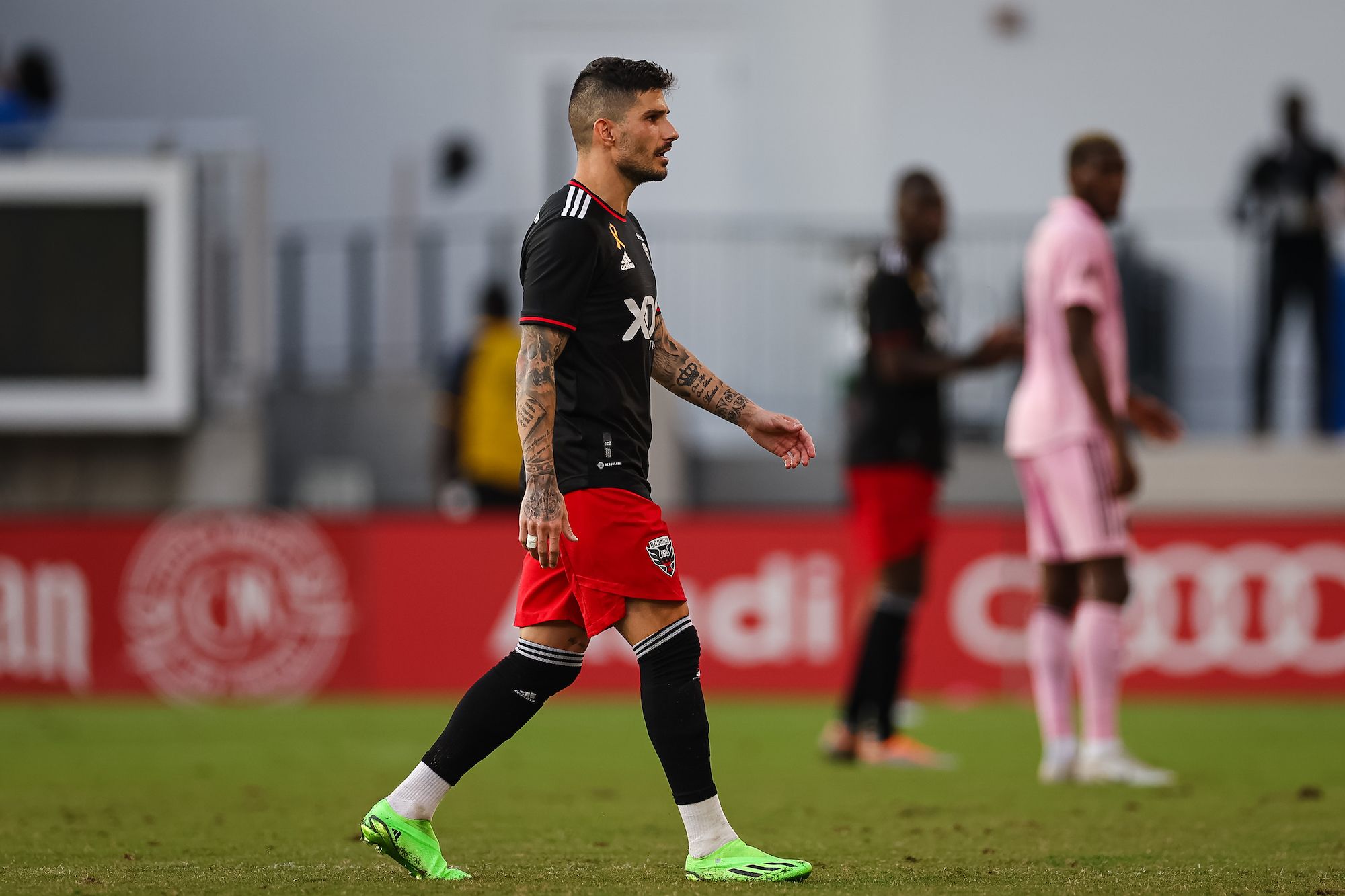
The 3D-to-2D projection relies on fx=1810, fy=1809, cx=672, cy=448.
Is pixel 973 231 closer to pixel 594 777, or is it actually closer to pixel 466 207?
pixel 466 207

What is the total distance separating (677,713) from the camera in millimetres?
4250

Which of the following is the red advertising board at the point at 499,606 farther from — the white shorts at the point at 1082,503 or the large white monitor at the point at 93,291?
the white shorts at the point at 1082,503

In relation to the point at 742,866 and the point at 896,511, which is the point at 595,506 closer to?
the point at 742,866

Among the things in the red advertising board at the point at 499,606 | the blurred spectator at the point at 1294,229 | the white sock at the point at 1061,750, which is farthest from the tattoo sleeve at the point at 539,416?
the blurred spectator at the point at 1294,229

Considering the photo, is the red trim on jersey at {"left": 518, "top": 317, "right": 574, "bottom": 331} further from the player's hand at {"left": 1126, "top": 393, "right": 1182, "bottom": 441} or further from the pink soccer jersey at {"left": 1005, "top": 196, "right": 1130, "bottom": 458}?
the player's hand at {"left": 1126, "top": 393, "right": 1182, "bottom": 441}

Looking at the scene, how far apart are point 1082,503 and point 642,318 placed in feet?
8.73

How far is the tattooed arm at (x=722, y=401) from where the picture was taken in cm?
454

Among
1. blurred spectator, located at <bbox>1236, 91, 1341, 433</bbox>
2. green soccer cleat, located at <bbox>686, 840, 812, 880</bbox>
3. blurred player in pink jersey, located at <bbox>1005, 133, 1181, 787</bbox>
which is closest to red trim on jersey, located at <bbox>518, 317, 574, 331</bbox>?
green soccer cleat, located at <bbox>686, 840, 812, 880</bbox>

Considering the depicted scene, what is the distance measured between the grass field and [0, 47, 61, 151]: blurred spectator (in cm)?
536

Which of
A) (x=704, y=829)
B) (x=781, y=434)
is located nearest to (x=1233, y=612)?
(x=781, y=434)

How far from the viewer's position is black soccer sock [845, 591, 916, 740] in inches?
287

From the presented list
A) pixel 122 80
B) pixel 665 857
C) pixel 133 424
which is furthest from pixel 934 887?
pixel 122 80

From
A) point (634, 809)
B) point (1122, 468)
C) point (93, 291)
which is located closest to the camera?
point (634, 809)

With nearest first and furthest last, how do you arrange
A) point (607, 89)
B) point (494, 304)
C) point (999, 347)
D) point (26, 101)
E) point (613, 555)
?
point (613, 555) < point (607, 89) < point (999, 347) < point (494, 304) < point (26, 101)
